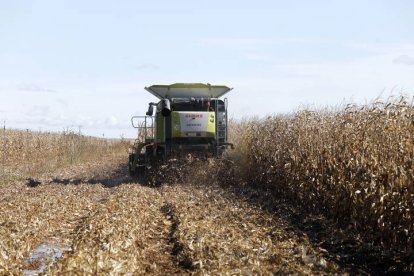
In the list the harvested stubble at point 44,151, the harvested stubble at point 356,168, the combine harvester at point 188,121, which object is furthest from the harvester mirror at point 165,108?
the harvested stubble at point 44,151

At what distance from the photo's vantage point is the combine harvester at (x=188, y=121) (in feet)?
56.3

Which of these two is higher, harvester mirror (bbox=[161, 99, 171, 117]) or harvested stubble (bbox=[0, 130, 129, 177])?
harvester mirror (bbox=[161, 99, 171, 117])

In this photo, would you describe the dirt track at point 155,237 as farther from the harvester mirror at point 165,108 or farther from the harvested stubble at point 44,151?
the harvested stubble at point 44,151

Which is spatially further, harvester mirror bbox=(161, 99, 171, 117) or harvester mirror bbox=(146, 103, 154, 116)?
harvester mirror bbox=(146, 103, 154, 116)

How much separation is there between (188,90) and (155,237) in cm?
882

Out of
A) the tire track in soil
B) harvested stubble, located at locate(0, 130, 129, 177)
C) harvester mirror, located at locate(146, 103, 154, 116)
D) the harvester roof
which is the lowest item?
the tire track in soil

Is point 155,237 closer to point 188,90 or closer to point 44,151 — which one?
point 188,90

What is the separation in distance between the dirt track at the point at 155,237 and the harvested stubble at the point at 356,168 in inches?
34.0

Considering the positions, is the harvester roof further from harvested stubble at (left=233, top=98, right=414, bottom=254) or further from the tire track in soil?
the tire track in soil

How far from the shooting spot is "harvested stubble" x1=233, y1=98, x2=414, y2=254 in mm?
8031

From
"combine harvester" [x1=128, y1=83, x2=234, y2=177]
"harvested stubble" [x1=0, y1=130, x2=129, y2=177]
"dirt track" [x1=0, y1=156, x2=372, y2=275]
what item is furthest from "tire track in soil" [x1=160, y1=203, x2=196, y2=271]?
"harvested stubble" [x1=0, y1=130, x2=129, y2=177]

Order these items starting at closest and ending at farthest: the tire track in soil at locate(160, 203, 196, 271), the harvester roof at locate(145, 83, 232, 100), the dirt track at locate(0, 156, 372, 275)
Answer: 1. the dirt track at locate(0, 156, 372, 275)
2. the tire track in soil at locate(160, 203, 196, 271)
3. the harvester roof at locate(145, 83, 232, 100)

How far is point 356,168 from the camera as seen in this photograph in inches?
372

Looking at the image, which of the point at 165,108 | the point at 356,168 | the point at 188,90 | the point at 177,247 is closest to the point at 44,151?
the point at 188,90
